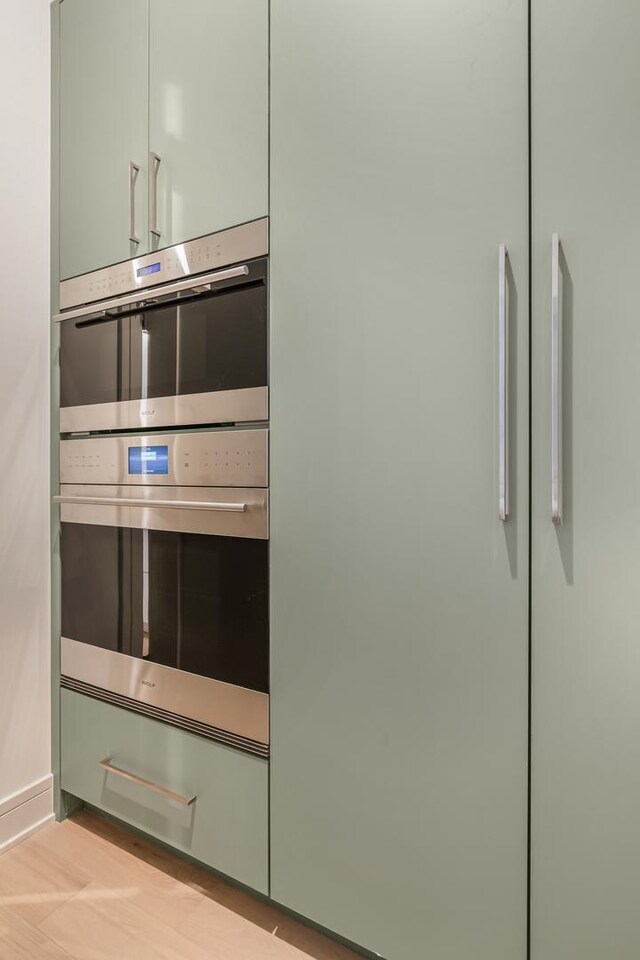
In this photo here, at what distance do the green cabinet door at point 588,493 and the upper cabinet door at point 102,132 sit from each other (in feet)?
3.20

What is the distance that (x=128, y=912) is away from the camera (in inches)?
50.6

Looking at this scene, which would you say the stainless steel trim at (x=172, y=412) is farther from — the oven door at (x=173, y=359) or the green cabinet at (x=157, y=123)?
the green cabinet at (x=157, y=123)

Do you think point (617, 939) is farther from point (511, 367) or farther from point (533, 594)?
point (511, 367)

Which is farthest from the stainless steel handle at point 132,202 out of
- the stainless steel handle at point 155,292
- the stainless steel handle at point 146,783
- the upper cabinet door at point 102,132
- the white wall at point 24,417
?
the stainless steel handle at point 146,783

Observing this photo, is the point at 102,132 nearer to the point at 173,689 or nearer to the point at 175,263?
the point at 175,263

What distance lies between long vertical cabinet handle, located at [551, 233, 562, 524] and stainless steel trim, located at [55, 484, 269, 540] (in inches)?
23.1

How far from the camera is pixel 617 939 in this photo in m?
0.86

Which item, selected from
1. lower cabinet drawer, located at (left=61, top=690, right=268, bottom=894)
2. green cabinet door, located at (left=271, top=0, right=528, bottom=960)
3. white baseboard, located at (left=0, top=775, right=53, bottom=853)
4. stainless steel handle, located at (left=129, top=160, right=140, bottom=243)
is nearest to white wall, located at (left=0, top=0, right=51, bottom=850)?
white baseboard, located at (left=0, top=775, right=53, bottom=853)

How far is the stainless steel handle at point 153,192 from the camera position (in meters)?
1.35

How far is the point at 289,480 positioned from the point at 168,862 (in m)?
1.12

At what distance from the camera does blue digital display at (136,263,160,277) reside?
4.45 ft

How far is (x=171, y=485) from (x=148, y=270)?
547 mm

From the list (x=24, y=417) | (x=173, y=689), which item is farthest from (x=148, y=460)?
(x=173, y=689)

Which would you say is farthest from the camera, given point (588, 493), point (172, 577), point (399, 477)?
point (172, 577)
